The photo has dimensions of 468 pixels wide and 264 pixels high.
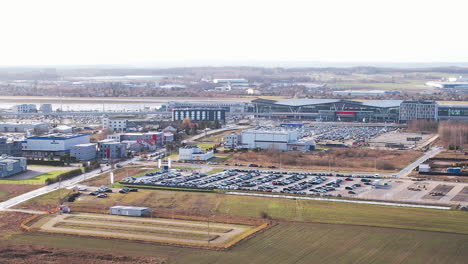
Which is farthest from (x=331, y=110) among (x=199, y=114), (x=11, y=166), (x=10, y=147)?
(x=11, y=166)

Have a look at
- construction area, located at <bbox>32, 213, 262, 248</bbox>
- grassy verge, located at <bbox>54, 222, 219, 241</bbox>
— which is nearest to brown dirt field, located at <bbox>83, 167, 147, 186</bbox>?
construction area, located at <bbox>32, 213, 262, 248</bbox>

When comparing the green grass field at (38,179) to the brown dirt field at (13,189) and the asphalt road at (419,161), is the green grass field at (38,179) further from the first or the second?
the asphalt road at (419,161)

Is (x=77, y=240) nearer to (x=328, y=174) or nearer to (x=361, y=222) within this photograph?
(x=361, y=222)

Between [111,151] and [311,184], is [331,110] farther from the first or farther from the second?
[311,184]

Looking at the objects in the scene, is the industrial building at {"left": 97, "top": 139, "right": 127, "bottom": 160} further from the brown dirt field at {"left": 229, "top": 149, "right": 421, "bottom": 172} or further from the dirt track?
the dirt track

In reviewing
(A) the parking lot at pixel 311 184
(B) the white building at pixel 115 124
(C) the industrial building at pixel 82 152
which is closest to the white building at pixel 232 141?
(C) the industrial building at pixel 82 152

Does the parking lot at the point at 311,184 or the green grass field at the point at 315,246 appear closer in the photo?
the green grass field at the point at 315,246
